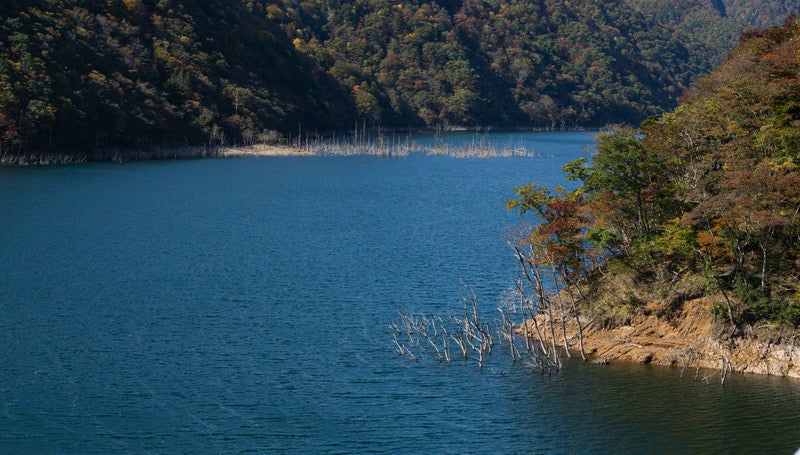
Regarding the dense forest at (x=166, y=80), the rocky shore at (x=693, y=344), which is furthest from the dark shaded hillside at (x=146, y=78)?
the rocky shore at (x=693, y=344)

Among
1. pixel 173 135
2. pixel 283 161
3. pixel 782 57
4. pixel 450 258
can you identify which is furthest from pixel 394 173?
pixel 782 57

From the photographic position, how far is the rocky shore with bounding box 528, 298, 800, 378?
2694cm

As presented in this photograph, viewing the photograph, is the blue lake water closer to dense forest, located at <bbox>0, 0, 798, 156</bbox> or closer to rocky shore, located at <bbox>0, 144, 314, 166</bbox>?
rocky shore, located at <bbox>0, 144, 314, 166</bbox>

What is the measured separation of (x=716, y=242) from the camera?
2855cm

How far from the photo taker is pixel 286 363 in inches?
1121

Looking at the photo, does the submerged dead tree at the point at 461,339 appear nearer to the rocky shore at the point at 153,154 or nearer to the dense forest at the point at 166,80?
the rocky shore at the point at 153,154

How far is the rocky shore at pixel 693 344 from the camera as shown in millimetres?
26938

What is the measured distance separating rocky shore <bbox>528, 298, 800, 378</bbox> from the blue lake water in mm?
696

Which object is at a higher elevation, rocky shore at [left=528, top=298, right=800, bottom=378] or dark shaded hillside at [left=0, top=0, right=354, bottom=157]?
dark shaded hillside at [left=0, top=0, right=354, bottom=157]

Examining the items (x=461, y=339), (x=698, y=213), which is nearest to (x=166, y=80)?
(x=461, y=339)

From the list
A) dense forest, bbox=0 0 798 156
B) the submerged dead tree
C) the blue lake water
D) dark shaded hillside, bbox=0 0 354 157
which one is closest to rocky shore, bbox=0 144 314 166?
dense forest, bbox=0 0 798 156

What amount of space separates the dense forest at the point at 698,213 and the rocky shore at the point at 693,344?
1.51ft

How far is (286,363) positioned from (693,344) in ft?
45.0

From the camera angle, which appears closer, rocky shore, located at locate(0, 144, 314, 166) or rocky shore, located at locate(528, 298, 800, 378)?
rocky shore, located at locate(528, 298, 800, 378)
